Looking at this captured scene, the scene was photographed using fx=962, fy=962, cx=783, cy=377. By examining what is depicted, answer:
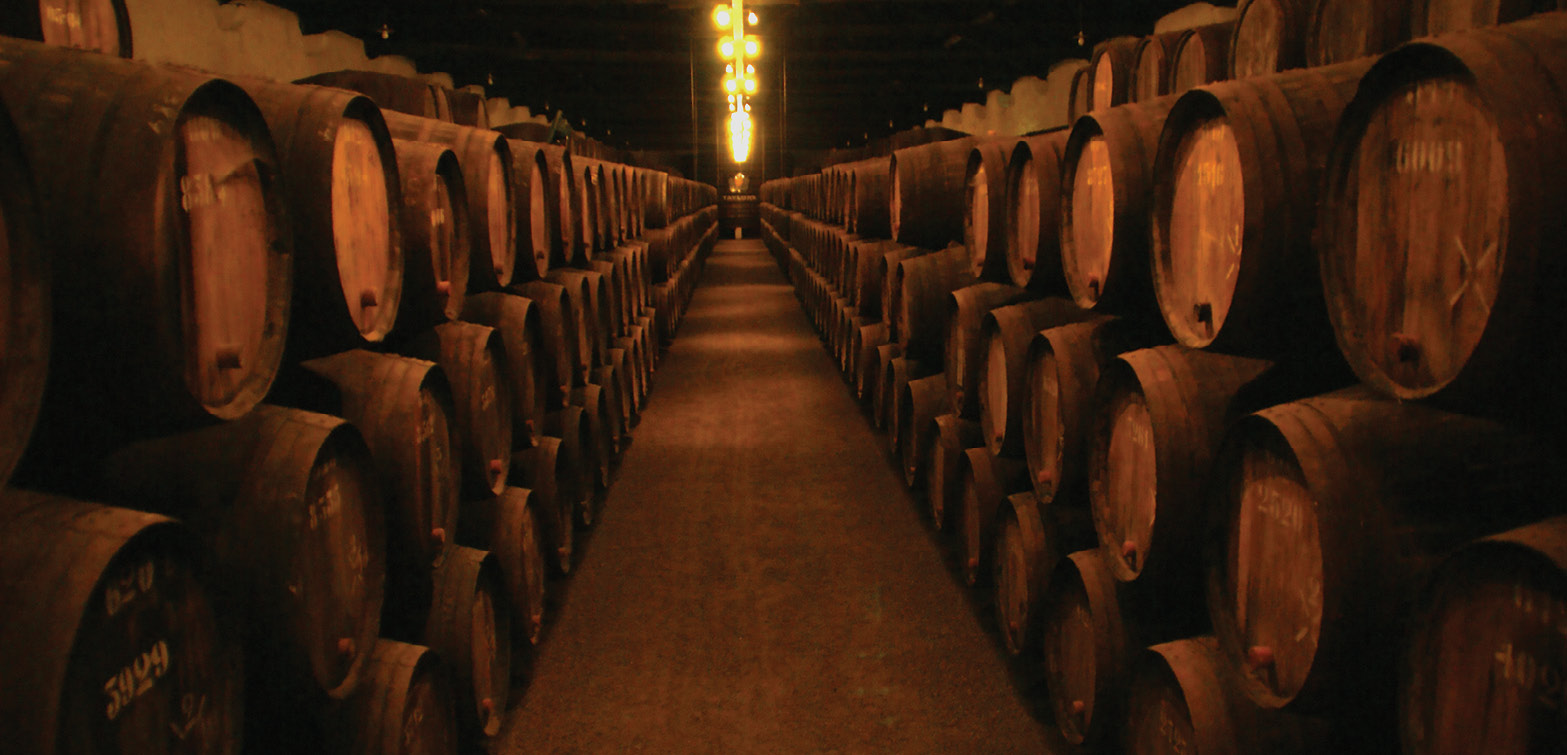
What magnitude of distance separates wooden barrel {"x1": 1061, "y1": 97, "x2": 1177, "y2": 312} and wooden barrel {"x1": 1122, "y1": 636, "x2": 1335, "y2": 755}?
1.05m

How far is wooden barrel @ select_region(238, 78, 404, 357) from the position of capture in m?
2.15

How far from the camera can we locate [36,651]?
1.11 meters

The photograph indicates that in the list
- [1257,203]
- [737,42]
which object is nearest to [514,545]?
[1257,203]

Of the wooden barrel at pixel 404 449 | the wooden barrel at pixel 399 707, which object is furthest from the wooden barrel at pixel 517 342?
the wooden barrel at pixel 399 707

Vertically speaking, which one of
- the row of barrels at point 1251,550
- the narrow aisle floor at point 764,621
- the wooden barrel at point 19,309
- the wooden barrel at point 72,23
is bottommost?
the narrow aisle floor at point 764,621

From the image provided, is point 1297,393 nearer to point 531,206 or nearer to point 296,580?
point 296,580

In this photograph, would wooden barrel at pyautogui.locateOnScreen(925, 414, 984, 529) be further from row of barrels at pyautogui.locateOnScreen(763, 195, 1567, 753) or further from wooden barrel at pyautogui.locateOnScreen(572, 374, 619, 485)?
wooden barrel at pyautogui.locateOnScreen(572, 374, 619, 485)

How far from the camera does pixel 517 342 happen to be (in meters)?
3.63

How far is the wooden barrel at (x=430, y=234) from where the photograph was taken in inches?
111

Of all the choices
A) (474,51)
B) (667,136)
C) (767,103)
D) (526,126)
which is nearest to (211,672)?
(526,126)

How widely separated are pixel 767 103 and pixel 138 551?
27.7 meters

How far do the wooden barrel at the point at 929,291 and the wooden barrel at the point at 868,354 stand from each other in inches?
54.8

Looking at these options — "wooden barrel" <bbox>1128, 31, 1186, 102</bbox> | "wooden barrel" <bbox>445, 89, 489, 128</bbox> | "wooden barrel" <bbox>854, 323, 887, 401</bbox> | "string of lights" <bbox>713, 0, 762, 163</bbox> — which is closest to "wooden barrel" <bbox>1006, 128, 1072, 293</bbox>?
"wooden barrel" <bbox>1128, 31, 1186, 102</bbox>

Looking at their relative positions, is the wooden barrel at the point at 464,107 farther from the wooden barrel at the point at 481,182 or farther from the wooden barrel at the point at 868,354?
the wooden barrel at the point at 868,354
